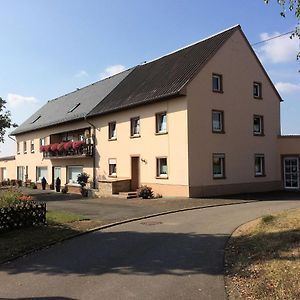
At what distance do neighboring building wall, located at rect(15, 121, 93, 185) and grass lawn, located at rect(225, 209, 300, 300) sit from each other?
24153mm

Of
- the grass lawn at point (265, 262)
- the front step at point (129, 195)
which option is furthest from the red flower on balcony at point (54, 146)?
the grass lawn at point (265, 262)

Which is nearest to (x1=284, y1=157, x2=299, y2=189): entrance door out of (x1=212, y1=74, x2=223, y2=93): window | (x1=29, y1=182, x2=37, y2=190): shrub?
(x1=212, y1=74, x2=223, y2=93): window

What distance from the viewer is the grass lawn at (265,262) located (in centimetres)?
670

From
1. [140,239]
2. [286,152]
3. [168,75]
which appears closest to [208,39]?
[168,75]

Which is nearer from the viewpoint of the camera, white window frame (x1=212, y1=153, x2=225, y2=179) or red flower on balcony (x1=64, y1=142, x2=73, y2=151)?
white window frame (x1=212, y1=153, x2=225, y2=179)

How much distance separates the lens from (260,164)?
95.7ft

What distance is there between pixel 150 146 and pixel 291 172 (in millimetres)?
9953

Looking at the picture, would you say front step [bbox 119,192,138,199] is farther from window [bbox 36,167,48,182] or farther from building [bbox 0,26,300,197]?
window [bbox 36,167,48,182]

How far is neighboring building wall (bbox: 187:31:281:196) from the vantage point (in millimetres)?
25188

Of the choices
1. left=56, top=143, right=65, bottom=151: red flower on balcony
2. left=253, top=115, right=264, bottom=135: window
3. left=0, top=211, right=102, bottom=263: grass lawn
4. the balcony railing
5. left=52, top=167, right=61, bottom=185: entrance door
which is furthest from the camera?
left=52, top=167, right=61, bottom=185: entrance door

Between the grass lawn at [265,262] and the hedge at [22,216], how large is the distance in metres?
6.41

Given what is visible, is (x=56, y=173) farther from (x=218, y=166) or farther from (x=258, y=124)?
(x=258, y=124)

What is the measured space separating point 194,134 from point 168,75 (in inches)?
204

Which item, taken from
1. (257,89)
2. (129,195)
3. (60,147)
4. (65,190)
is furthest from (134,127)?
(65,190)
